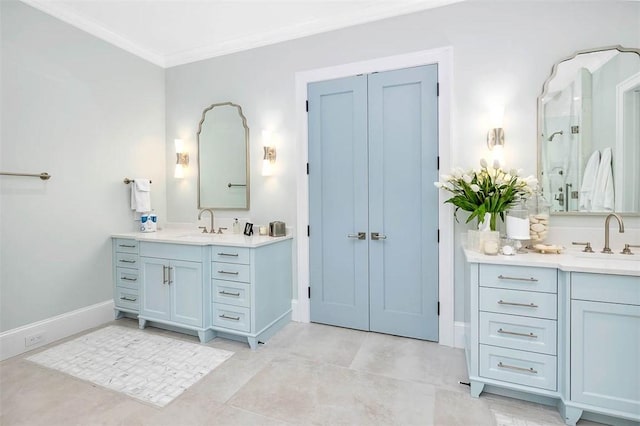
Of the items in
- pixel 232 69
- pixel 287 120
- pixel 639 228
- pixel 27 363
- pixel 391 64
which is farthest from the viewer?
pixel 232 69

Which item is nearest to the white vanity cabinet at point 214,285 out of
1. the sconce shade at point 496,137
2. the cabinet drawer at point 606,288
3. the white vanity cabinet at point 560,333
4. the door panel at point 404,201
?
the door panel at point 404,201

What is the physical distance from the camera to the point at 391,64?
8.79 ft

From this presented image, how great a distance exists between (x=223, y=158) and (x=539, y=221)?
9.66ft

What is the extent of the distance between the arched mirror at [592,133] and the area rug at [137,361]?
2820 mm

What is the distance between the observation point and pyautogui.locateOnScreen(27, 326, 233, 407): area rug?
200 cm

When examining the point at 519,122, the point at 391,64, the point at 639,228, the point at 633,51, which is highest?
the point at 391,64

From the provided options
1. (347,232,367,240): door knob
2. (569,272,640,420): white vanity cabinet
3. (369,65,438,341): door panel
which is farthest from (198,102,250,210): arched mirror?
(569,272,640,420): white vanity cabinet

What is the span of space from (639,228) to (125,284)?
4247 mm

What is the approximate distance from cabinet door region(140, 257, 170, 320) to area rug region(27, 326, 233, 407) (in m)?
0.20

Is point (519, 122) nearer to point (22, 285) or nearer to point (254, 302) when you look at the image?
point (254, 302)

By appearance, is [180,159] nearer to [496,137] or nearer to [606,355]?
[496,137]

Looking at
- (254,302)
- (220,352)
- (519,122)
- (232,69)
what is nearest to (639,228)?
(519,122)

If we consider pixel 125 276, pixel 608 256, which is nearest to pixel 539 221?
pixel 608 256

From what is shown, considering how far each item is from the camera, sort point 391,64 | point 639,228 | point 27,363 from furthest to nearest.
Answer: point 391,64 < point 27,363 < point 639,228
